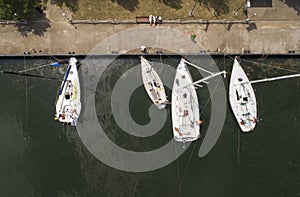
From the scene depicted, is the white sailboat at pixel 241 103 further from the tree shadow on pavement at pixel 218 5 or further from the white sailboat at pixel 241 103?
the tree shadow on pavement at pixel 218 5

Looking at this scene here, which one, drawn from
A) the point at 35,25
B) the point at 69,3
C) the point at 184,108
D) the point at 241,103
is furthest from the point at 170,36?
the point at 35,25

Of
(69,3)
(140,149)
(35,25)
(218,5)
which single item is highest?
(69,3)

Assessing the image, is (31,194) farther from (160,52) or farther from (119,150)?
(160,52)

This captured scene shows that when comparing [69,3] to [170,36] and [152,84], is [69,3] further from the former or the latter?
[152,84]

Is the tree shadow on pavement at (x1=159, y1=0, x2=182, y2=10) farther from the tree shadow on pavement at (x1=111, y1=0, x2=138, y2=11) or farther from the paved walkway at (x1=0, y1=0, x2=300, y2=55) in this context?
the tree shadow on pavement at (x1=111, y1=0, x2=138, y2=11)

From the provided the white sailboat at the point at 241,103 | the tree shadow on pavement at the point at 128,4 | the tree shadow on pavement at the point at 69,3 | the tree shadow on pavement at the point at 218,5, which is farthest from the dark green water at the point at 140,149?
the tree shadow on pavement at the point at 69,3

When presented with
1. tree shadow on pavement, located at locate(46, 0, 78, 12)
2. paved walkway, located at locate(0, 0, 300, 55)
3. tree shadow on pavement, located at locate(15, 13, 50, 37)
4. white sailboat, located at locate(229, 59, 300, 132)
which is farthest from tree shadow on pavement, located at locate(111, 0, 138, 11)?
white sailboat, located at locate(229, 59, 300, 132)
